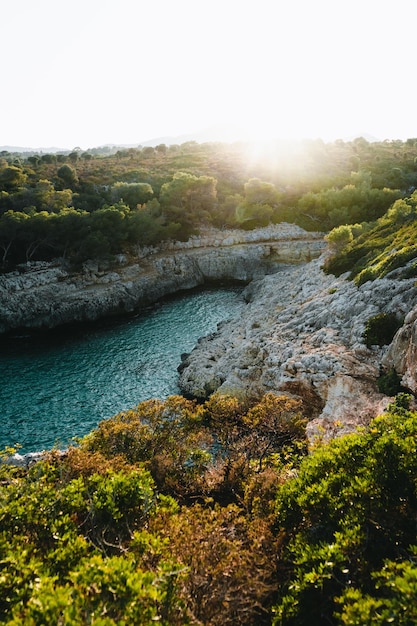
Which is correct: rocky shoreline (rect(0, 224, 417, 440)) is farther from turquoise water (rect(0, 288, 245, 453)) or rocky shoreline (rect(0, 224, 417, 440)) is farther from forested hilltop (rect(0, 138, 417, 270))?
forested hilltop (rect(0, 138, 417, 270))

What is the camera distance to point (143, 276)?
202 feet

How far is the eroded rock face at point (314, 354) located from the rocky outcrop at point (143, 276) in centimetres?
1961

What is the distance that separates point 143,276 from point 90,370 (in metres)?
23.9

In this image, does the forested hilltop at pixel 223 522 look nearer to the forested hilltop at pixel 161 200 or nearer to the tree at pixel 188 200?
the forested hilltop at pixel 161 200

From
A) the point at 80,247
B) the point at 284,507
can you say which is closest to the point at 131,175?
the point at 80,247

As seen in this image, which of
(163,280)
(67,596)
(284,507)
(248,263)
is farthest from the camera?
(248,263)

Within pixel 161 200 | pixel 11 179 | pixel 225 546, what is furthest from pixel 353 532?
pixel 11 179

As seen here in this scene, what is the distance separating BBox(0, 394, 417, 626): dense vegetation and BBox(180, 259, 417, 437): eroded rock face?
23.2 feet

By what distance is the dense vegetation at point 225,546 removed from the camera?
8219 mm

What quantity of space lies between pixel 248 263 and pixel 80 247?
96.9ft

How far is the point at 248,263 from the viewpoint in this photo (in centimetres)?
6956

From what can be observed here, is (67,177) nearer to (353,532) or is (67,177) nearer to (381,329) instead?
(381,329)

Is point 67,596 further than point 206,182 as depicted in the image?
No

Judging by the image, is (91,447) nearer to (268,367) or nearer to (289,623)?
(289,623)
